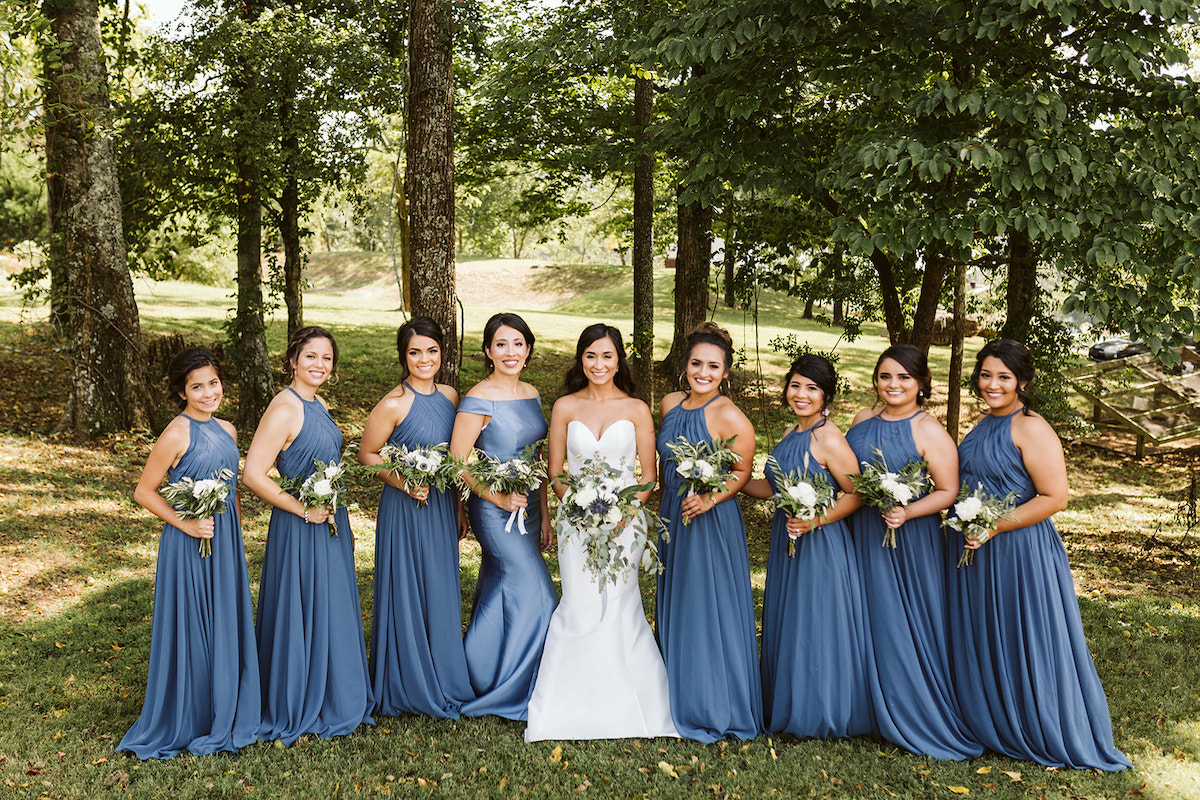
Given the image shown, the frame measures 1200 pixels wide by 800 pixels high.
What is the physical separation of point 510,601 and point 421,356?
1.72 m

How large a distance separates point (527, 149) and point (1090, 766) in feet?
40.0

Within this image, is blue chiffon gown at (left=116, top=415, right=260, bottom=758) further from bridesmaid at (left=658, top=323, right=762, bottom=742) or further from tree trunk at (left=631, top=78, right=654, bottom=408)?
tree trunk at (left=631, top=78, right=654, bottom=408)

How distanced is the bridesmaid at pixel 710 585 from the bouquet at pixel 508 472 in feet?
2.75

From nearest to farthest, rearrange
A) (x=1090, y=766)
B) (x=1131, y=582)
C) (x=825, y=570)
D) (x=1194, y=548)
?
(x=1090, y=766) → (x=825, y=570) → (x=1131, y=582) → (x=1194, y=548)

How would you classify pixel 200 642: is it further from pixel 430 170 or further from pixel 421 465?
pixel 430 170

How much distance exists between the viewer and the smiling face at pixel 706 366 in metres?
5.22

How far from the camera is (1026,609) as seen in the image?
4.85m

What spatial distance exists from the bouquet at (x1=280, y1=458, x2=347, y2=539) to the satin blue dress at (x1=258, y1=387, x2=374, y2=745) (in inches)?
2.9

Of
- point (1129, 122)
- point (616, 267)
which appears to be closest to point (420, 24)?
point (1129, 122)

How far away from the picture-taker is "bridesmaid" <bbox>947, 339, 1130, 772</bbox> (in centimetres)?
478

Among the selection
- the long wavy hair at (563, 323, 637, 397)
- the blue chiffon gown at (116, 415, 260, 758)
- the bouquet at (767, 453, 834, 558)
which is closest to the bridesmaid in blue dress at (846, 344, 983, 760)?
the bouquet at (767, 453, 834, 558)

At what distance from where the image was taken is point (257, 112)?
38.6ft

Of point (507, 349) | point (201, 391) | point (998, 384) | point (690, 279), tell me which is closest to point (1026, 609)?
point (998, 384)

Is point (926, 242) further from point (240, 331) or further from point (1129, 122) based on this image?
point (240, 331)
